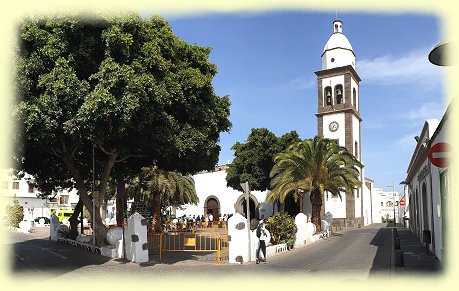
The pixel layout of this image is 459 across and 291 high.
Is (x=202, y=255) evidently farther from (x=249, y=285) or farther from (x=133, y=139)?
(x=249, y=285)

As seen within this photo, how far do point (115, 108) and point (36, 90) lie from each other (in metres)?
2.64

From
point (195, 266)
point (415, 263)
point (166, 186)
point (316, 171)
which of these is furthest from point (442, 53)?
point (166, 186)

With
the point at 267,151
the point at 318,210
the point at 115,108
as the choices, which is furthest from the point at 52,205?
the point at 115,108

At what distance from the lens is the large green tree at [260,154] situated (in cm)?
4225

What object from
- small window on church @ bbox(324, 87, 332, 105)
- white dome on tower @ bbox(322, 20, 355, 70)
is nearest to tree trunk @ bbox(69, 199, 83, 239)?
small window on church @ bbox(324, 87, 332, 105)

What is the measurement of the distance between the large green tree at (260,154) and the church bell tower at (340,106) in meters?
5.94

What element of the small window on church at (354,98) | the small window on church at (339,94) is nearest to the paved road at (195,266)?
the small window on church at (339,94)

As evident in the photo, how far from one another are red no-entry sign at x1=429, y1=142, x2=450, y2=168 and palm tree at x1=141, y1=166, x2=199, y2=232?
21.2 metres

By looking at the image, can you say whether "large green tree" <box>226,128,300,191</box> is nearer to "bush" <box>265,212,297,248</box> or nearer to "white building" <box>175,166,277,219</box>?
"white building" <box>175,166,277,219</box>

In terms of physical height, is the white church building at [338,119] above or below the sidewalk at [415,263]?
above

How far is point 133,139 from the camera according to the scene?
1495 centimetres

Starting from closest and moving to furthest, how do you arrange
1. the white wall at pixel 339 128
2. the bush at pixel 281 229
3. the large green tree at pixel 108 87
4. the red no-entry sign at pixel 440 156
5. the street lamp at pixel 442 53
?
1. the street lamp at pixel 442 53
2. the red no-entry sign at pixel 440 156
3. the large green tree at pixel 108 87
4. the bush at pixel 281 229
5. the white wall at pixel 339 128

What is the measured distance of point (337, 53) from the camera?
49.0 metres

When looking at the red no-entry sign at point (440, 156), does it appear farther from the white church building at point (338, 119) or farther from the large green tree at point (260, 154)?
the white church building at point (338, 119)
